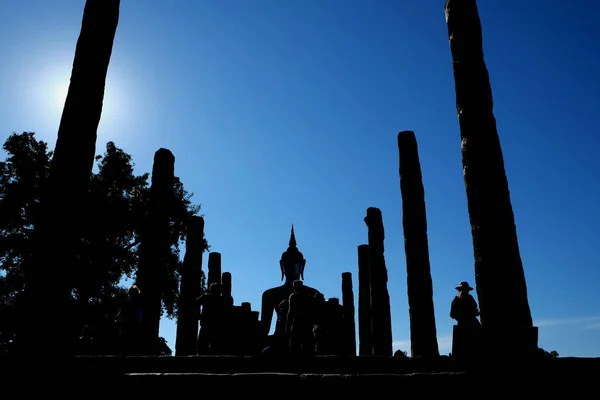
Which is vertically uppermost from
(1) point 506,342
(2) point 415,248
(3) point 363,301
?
(2) point 415,248

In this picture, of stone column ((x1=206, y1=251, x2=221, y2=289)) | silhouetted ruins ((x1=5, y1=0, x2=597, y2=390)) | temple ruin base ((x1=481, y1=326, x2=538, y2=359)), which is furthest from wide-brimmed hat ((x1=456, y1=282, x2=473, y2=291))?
stone column ((x1=206, y1=251, x2=221, y2=289))

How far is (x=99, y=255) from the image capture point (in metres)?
21.7

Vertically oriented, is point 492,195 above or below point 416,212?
below

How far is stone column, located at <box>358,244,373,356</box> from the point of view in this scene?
18.4m

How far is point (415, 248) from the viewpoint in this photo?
11.8 m

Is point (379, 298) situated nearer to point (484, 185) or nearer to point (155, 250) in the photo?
point (155, 250)

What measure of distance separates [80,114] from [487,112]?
6514 mm

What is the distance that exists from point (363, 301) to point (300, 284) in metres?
9.37

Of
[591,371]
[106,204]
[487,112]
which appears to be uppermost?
[106,204]

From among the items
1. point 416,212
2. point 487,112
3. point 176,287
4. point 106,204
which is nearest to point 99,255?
point 106,204

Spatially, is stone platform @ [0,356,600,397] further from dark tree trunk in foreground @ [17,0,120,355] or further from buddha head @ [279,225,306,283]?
buddha head @ [279,225,306,283]

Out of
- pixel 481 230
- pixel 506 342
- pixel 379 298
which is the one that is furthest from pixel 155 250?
pixel 506 342

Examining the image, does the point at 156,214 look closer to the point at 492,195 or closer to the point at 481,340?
the point at 492,195

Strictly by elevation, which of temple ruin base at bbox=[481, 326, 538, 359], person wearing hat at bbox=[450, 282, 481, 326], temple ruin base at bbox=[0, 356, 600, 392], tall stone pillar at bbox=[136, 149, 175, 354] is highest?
tall stone pillar at bbox=[136, 149, 175, 354]
